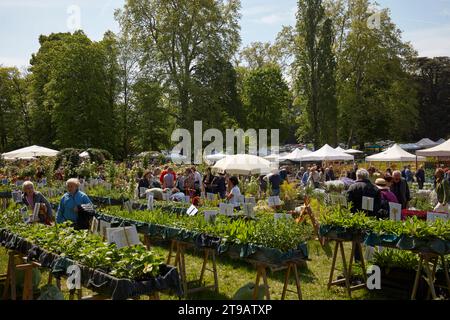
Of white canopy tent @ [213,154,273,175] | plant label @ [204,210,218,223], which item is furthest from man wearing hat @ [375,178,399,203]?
white canopy tent @ [213,154,273,175]

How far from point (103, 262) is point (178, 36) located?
2738 cm

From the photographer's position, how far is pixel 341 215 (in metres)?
5.57

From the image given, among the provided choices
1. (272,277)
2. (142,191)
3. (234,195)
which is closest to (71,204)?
(272,277)

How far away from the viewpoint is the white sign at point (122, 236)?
3.88 metres

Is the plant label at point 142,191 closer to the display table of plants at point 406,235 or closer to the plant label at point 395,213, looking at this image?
the display table of plants at point 406,235

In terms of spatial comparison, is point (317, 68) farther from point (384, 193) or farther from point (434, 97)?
point (384, 193)

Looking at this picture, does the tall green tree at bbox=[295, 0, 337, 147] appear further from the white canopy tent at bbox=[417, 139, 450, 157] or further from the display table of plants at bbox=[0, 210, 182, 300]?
the display table of plants at bbox=[0, 210, 182, 300]

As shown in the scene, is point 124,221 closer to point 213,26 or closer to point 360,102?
point 213,26

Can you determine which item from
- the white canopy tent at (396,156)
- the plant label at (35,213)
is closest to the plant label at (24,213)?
the plant label at (35,213)

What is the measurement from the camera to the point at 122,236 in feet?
13.0

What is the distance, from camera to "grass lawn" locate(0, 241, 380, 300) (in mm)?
5691

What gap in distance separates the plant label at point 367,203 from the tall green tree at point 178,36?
23077mm

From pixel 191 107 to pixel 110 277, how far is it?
82.6 feet

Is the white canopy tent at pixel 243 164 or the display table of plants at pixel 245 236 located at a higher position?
the white canopy tent at pixel 243 164
